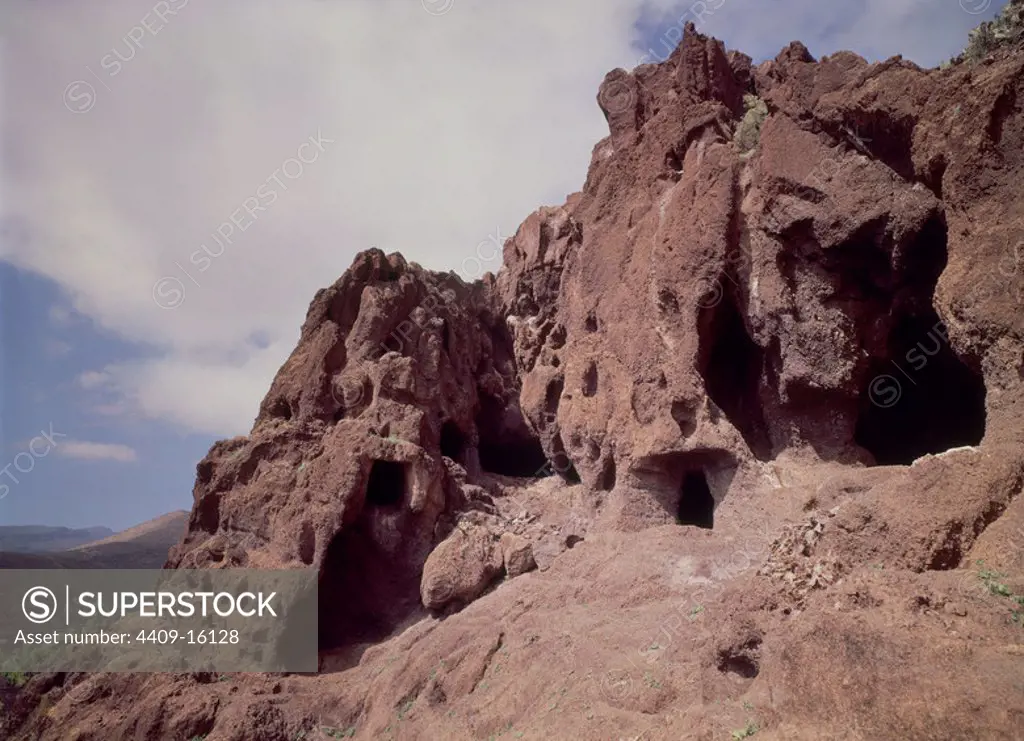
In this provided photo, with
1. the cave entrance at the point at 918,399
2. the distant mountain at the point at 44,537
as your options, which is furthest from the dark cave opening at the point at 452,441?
the distant mountain at the point at 44,537

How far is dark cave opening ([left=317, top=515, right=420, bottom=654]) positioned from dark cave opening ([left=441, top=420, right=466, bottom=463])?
5.72m

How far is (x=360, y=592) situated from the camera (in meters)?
17.4

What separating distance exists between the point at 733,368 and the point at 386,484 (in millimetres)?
10284

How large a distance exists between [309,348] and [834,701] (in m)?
19.8

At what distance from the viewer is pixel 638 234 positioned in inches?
650

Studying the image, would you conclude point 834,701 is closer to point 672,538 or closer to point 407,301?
point 672,538

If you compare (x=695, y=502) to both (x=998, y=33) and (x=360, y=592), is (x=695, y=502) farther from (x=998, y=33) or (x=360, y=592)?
(x=998, y=33)

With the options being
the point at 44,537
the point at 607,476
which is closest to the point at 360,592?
the point at 607,476

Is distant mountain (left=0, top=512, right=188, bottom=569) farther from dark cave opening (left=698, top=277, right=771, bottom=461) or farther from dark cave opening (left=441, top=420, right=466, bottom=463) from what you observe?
dark cave opening (left=698, top=277, right=771, bottom=461)

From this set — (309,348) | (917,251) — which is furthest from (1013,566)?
(309,348)

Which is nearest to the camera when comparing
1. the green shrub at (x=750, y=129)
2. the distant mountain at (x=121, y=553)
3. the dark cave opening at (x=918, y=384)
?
the dark cave opening at (x=918, y=384)

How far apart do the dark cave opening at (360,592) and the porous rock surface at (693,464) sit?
0.08 meters

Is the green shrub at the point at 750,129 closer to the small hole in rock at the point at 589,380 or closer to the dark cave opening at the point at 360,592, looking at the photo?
the small hole in rock at the point at 589,380

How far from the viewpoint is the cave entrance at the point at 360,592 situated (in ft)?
53.9
